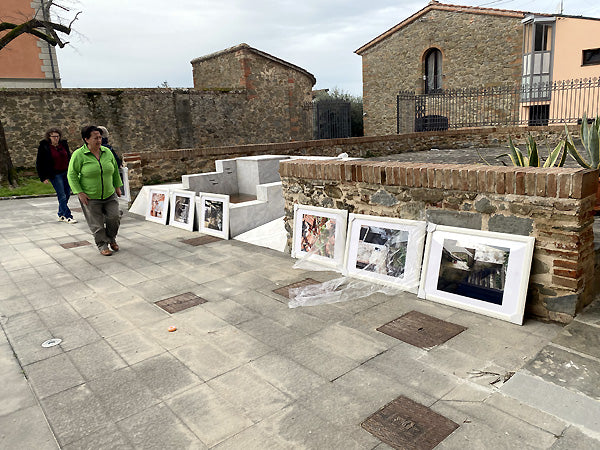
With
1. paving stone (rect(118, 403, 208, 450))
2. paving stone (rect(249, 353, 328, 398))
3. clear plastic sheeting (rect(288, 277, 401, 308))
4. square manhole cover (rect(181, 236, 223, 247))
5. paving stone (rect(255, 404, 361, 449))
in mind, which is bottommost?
paving stone (rect(118, 403, 208, 450))

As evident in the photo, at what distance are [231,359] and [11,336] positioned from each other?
84.2 inches

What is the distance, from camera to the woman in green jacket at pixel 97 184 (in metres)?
6.08

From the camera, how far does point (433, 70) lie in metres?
25.5

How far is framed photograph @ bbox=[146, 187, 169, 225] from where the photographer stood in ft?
28.7

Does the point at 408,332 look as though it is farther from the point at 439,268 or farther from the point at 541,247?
the point at 541,247

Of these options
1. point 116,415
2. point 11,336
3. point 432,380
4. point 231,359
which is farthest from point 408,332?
point 11,336

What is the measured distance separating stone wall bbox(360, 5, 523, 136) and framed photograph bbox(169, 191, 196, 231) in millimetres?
20393

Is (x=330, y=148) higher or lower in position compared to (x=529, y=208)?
higher

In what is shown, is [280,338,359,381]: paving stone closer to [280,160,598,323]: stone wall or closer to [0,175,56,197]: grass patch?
[280,160,598,323]: stone wall

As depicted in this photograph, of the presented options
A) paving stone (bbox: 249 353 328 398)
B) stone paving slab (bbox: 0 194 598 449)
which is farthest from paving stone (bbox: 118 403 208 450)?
paving stone (bbox: 249 353 328 398)

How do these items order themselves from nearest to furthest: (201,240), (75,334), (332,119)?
(75,334) < (201,240) < (332,119)

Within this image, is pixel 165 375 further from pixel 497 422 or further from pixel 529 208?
pixel 529 208

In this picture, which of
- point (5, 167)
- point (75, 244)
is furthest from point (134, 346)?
point (5, 167)

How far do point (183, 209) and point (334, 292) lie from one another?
4.68 m
